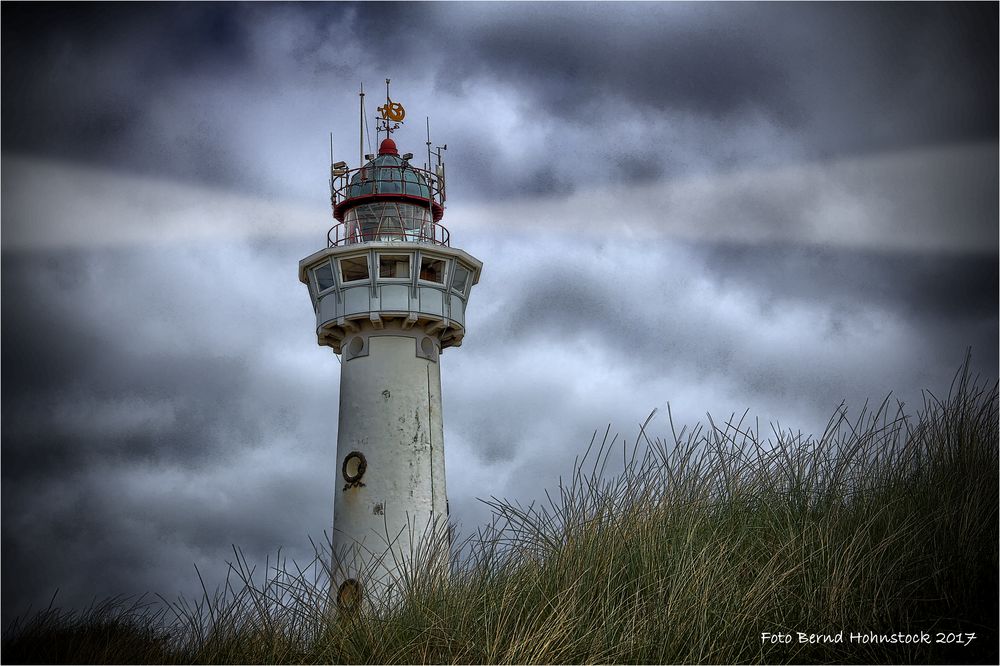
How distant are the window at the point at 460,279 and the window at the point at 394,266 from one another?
3.42 ft

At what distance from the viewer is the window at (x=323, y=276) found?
22281mm

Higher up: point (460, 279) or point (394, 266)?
point (394, 266)

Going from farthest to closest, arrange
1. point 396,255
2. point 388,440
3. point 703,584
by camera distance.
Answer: point 396,255 < point 388,440 < point 703,584

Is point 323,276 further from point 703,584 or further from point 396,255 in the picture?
point 703,584

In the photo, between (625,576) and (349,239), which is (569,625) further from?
(349,239)

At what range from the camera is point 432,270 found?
2222cm

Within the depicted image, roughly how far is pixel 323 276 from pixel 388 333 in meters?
2.06

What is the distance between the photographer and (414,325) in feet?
71.1

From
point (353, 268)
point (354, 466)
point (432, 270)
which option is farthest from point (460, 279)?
point (354, 466)

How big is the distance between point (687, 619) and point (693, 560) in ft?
1.71

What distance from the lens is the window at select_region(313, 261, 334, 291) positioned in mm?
22281

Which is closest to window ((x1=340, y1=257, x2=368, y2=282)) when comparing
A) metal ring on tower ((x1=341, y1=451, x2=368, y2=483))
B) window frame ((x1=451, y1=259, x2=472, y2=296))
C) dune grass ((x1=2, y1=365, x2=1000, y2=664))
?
→ window frame ((x1=451, y1=259, x2=472, y2=296))

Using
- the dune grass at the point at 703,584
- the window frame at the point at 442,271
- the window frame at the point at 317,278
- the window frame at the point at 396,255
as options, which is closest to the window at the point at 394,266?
the window frame at the point at 396,255

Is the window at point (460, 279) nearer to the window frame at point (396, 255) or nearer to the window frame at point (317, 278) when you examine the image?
the window frame at point (396, 255)
